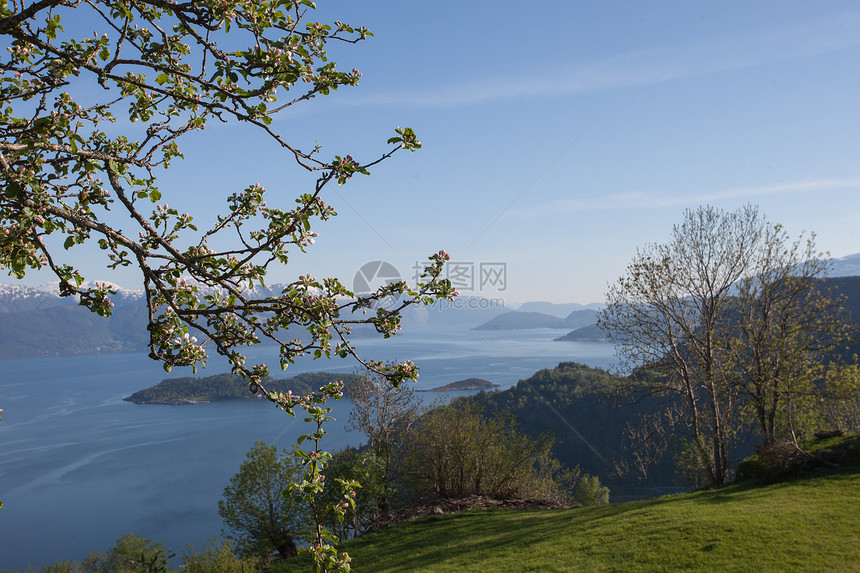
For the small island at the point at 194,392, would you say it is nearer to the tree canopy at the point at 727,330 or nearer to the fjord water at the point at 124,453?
the fjord water at the point at 124,453

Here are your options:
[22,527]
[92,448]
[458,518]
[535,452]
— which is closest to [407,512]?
[458,518]

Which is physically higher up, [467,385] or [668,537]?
[668,537]

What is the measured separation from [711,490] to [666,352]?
165 inches

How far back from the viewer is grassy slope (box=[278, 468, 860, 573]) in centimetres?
672

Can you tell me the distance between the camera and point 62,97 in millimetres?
3334

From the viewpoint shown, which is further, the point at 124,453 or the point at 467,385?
the point at 467,385

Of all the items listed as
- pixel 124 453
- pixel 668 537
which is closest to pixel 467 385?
pixel 124 453

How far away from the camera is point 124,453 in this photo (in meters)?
62.2

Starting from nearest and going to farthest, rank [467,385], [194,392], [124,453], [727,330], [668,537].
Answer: [668,537] → [727,330] → [124,453] → [467,385] → [194,392]

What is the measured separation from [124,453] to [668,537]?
2840 inches

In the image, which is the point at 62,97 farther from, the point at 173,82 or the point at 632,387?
the point at 632,387

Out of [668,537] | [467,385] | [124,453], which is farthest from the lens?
[467,385]

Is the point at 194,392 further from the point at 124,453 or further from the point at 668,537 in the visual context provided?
the point at 668,537

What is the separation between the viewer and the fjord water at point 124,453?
43438 mm
